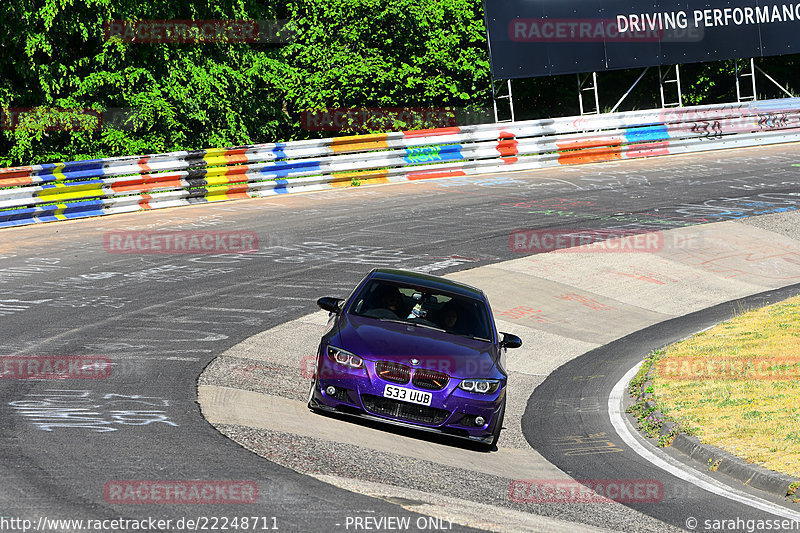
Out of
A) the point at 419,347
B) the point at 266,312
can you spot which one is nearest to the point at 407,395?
the point at 419,347

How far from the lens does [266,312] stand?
1429cm

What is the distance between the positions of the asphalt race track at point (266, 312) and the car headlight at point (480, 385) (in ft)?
2.18

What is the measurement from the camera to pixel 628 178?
86.8 feet

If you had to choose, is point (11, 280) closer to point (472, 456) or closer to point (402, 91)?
point (472, 456)

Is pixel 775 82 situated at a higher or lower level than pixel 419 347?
higher

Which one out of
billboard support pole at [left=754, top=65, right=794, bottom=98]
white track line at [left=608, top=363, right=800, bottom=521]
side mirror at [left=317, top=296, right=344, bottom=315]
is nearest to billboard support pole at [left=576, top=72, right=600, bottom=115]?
billboard support pole at [left=754, top=65, right=794, bottom=98]

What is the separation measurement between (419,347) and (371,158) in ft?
55.5

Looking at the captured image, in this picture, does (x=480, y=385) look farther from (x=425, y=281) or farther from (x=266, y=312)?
(x=266, y=312)

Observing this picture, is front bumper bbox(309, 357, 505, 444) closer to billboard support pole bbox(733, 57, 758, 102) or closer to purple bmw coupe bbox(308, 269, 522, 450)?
purple bmw coupe bbox(308, 269, 522, 450)

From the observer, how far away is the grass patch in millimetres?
9406

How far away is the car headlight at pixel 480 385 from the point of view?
30.1 feet

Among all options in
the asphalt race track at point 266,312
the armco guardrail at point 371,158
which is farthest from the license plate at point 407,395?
the armco guardrail at point 371,158

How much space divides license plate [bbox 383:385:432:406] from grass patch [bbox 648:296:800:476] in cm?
290

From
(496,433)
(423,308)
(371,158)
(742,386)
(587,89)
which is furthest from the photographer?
(587,89)
